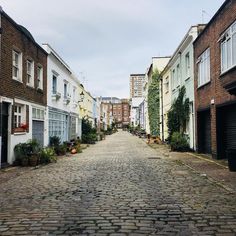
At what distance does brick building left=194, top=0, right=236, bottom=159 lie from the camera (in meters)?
15.4

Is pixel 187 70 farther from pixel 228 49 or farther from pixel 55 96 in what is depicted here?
pixel 228 49

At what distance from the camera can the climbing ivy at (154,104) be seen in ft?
138

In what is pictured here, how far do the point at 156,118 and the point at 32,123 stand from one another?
23722mm

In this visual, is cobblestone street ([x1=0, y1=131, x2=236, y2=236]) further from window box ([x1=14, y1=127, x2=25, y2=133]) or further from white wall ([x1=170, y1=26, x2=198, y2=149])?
white wall ([x1=170, y1=26, x2=198, y2=149])

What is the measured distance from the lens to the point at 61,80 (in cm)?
2947

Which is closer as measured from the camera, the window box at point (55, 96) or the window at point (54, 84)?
the window box at point (55, 96)

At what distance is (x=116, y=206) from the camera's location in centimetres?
781

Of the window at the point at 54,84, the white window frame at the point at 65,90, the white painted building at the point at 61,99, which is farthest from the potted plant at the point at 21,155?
the white window frame at the point at 65,90

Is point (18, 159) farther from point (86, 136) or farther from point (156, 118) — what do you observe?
point (156, 118)

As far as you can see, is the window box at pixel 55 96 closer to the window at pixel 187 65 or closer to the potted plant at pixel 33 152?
the potted plant at pixel 33 152

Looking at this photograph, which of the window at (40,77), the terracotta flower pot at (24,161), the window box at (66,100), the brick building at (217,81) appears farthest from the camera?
the window box at (66,100)

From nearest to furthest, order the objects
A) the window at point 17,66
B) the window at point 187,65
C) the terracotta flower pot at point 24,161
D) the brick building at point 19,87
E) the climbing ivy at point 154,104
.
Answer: the brick building at point 19,87
the terracotta flower pot at point 24,161
the window at point 17,66
the window at point 187,65
the climbing ivy at point 154,104

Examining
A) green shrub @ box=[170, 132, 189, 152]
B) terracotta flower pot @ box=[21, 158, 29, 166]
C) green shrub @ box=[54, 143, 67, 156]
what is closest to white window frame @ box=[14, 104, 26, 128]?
terracotta flower pot @ box=[21, 158, 29, 166]

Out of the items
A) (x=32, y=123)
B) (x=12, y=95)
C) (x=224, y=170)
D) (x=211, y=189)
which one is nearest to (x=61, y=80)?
(x=32, y=123)
